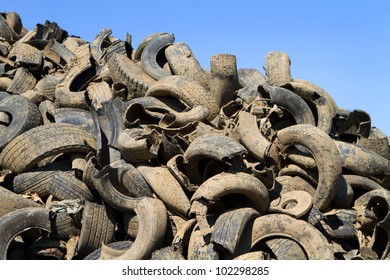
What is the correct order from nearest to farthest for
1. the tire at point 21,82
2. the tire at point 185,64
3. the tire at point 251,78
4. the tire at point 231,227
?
the tire at point 231,227, the tire at point 185,64, the tire at point 251,78, the tire at point 21,82

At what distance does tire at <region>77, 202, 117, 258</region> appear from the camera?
4.55 meters

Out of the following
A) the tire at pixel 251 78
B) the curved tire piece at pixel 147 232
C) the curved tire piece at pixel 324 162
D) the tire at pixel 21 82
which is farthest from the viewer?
the tire at pixel 21 82

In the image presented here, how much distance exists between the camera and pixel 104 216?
4691mm

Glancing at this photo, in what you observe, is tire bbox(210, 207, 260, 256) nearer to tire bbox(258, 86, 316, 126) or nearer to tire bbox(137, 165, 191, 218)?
tire bbox(137, 165, 191, 218)

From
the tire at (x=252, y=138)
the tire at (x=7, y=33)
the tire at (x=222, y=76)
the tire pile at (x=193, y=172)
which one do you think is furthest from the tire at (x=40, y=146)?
the tire at (x=7, y=33)

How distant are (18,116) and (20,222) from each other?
1.36 m

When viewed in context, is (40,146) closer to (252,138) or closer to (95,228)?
(95,228)

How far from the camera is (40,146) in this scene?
5.12 m

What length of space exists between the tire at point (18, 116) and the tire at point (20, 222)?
951 millimetres

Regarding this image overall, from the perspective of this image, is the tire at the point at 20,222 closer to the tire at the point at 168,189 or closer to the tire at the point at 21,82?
the tire at the point at 168,189

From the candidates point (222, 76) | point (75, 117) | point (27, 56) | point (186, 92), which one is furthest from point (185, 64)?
point (27, 56)

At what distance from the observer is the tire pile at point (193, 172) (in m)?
4.33

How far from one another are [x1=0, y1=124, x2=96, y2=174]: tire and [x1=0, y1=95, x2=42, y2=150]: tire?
7.8 inches
